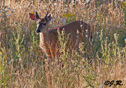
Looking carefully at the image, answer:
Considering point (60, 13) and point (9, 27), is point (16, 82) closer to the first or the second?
point (9, 27)

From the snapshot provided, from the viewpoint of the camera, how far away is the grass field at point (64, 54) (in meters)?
3.81

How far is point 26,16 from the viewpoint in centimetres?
781

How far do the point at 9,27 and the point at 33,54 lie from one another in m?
1.68

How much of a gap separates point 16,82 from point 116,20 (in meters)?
4.71

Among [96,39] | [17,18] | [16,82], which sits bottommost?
[16,82]

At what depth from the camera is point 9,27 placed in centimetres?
671

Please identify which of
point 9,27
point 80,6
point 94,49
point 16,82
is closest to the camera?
point 16,82

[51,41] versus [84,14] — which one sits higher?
[84,14]

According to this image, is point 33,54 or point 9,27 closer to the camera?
point 33,54

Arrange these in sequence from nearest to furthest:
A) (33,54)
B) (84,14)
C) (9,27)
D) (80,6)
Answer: (33,54) → (9,27) → (84,14) → (80,6)

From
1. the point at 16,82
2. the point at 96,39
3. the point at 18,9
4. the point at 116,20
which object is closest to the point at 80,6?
the point at 116,20

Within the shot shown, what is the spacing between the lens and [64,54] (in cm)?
399

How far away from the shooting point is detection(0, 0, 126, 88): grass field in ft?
12.5

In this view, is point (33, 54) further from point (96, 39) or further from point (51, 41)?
point (96, 39)
